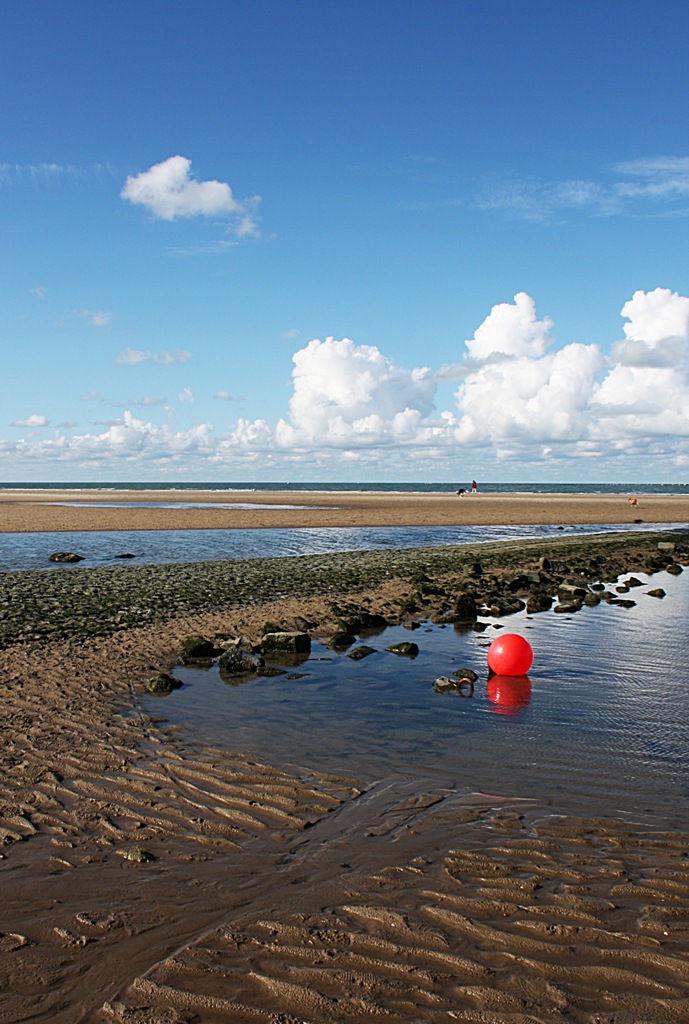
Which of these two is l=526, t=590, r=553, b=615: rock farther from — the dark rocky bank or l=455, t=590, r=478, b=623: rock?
l=455, t=590, r=478, b=623: rock

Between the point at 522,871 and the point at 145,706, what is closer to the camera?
the point at 522,871

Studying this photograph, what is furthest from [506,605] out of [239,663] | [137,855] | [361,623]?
[137,855]

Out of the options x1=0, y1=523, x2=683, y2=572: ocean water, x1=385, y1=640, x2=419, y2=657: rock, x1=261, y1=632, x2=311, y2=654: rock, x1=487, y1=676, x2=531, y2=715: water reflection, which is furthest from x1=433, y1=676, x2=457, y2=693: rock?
x1=0, y1=523, x2=683, y2=572: ocean water

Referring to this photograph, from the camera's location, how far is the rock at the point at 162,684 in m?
12.4

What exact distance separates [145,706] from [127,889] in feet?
17.8

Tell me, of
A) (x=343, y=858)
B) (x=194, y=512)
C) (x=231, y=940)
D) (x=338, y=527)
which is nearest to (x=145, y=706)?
(x=343, y=858)

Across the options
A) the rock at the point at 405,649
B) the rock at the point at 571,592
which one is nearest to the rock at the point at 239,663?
the rock at the point at 405,649

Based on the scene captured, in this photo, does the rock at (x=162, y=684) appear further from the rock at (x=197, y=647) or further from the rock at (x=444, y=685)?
the rock at (x=444, y=685)

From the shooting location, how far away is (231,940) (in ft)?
18.4

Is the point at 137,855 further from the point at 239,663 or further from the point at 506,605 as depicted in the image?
the point at 506,605

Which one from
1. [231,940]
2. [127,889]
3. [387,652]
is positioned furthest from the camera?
[387,652]

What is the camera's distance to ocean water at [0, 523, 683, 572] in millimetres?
31422

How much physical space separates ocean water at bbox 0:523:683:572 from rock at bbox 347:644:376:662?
15.5m

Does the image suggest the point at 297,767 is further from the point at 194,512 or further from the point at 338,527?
the point at 194,512
